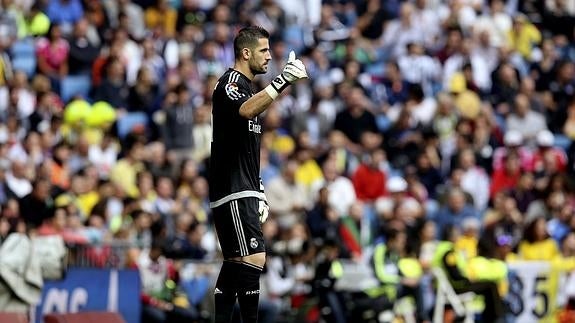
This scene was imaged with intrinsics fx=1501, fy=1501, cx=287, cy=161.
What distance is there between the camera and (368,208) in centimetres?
2089

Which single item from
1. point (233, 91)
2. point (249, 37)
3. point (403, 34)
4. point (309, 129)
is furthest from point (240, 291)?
point (403, 34)

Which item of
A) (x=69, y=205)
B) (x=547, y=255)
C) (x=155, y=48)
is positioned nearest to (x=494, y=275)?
(x=547, y=255)

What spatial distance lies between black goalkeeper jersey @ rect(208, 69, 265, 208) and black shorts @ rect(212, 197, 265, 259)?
0.06 metres

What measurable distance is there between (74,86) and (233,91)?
1101 centimetres

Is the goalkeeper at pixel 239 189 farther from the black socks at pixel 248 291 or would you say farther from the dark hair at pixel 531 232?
the dark hair at pixel 531 232

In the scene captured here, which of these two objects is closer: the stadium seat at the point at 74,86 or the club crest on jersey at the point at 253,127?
the club crest on jersey at the point at 253,127

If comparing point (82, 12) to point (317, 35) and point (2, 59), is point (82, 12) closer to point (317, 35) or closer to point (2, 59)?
point (2, 59)

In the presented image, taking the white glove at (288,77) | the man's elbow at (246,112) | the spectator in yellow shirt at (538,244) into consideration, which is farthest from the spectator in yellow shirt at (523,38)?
the white glove at (288,77)

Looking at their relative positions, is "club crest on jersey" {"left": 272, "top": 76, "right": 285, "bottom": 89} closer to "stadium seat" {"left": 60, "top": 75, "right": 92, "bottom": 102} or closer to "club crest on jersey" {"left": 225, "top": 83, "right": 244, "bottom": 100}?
"club crest on jersey" {"left": 225, "top": 83, "right": 244, "bottom": 100}

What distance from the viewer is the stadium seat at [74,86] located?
21.4 metres

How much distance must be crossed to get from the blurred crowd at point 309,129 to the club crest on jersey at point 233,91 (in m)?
5.39

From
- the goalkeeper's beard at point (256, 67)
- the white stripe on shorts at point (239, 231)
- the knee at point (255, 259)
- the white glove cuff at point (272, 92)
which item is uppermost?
the goalkeeper's beard at point (256, 67)

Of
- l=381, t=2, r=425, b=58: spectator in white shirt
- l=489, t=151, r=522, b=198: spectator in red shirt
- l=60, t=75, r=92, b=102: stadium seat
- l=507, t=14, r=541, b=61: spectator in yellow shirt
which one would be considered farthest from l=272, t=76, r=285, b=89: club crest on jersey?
l=507, t=14, r=541, b=61: spectator in yellow shirt

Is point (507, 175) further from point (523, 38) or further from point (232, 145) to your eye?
point (232, 145)
